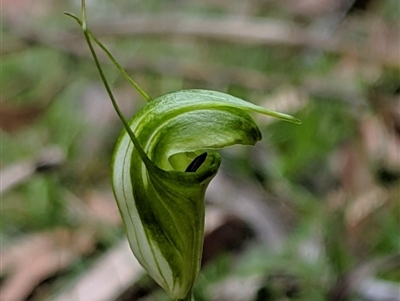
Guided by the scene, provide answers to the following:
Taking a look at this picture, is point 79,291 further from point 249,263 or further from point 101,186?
point 101,186

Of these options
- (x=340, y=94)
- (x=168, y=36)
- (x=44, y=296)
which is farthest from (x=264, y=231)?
(x=168, y=36)

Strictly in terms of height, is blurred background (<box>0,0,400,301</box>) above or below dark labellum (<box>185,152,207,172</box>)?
below

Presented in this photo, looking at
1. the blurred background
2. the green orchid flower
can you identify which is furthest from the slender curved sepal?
the blurred background

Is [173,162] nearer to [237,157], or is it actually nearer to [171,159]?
[171,159]

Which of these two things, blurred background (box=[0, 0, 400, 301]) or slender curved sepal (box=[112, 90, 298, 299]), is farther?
blurred background (box=[0, 0, 400, 301])

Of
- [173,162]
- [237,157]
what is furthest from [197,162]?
[237,157]

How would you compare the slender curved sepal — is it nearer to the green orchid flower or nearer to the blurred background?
the green orchid flower
